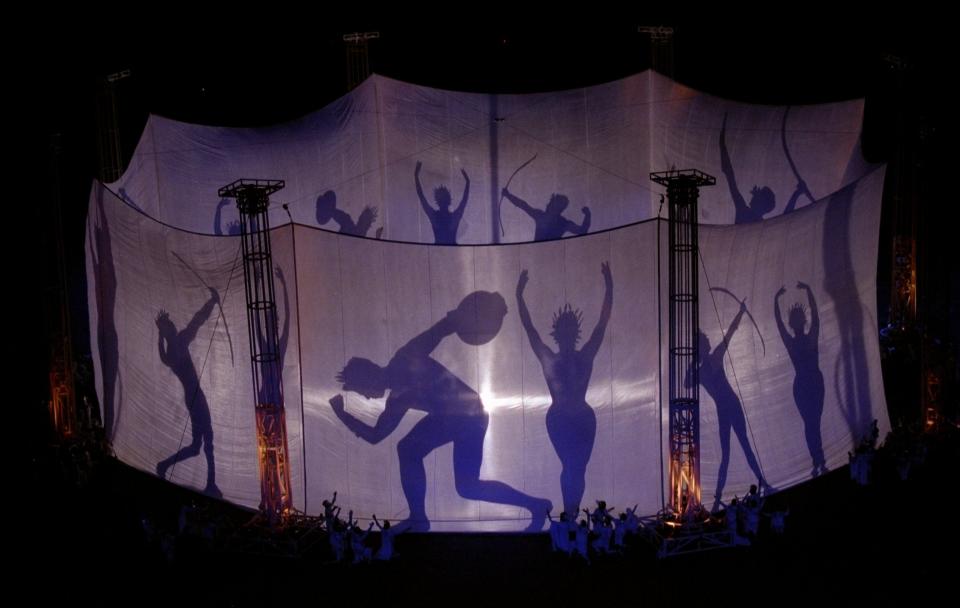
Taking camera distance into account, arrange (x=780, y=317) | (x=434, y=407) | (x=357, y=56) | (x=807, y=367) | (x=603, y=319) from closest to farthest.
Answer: (x=603, y=319)
(x=434, y=407)
(x=780, y=317)
(x=807, y=367)
(x=357, y=56)

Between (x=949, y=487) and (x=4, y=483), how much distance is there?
1324 centimetres

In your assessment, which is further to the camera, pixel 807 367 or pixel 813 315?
pixel 807 367

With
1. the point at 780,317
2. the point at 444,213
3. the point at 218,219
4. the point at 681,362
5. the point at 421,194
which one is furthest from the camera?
the point at 218,219

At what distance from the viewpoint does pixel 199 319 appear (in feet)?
35.5

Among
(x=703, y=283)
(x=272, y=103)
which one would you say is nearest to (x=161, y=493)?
(x=703, y=283)

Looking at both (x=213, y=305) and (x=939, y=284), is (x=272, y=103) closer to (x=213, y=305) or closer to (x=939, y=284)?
(x=213, y=305)

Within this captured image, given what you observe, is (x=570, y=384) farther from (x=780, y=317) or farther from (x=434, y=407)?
(x=780, y=317)

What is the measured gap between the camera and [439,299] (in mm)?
9930

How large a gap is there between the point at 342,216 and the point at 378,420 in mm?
5270

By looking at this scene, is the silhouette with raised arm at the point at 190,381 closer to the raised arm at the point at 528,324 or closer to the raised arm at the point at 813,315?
the raised arm at the point at 528,324

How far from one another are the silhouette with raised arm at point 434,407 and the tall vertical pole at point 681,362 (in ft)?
5.54

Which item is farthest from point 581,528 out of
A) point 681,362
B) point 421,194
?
point 421,194

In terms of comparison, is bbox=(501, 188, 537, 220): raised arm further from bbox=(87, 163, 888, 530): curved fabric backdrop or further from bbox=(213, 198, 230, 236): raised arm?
bbox=(213, 198, 230, 236): raised arm

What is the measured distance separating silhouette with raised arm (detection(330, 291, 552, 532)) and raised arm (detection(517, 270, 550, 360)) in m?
0.22
